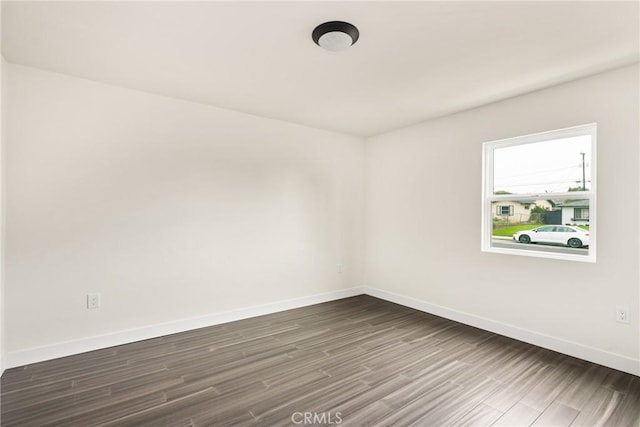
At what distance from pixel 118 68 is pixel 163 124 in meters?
0.69

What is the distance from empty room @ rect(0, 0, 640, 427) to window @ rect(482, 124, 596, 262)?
0.7 inches

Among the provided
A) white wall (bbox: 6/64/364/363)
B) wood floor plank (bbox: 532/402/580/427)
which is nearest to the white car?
wood floor plank (bbox: 532/402/580/427)

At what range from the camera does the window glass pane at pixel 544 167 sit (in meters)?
2.88

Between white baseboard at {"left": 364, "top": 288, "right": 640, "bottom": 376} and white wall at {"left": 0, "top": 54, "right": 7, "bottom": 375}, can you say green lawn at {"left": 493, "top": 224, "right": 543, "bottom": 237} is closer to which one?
white baseboard at {"left": 364, "top": 288, "right": 640, "bottom": 376}

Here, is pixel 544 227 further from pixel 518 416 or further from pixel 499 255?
pixel 518 416

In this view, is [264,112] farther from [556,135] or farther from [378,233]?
[556,135]

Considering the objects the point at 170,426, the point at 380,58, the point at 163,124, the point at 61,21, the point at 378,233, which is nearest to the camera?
the point at 170,426

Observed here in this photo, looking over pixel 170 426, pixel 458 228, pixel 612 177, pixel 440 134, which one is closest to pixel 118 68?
pixel 170 426

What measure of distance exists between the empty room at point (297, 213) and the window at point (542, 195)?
19 mm

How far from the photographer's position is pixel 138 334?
122 inches

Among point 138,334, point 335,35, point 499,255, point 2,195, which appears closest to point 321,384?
point 138,334

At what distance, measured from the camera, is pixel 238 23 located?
201 cm

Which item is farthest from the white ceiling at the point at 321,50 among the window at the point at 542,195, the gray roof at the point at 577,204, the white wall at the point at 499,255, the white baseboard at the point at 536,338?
the white baseboard at the point at 536,338

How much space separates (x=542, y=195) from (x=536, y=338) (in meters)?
1.40
